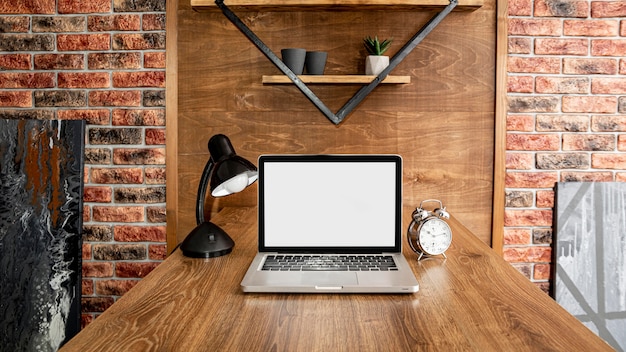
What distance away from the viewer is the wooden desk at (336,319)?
81 cm

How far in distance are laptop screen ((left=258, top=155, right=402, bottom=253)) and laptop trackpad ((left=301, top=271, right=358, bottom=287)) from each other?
195mm

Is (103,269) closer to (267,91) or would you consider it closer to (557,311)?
(267,91)

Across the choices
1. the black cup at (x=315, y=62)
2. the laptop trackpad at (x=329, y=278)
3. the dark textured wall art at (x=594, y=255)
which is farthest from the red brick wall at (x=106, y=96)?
the dark textured wall art at (x=594, y=255)

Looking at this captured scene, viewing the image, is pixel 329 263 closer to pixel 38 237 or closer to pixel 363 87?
pixel 363 87

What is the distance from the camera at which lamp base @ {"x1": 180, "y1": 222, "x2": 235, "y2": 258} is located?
1.33m

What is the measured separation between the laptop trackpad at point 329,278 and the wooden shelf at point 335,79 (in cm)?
102

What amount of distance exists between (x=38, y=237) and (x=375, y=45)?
1.52 meters

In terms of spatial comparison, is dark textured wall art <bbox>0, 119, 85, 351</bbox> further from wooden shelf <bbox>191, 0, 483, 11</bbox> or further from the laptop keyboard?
the laptop keyboard

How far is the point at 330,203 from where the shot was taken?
1354 millimetres

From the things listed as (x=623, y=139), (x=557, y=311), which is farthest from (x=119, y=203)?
(x=623, y=139)

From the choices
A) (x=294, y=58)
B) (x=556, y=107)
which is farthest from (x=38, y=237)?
(x=556, y=107)

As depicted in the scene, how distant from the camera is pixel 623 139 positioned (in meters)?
2.21

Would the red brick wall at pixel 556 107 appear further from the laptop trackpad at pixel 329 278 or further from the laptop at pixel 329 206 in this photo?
the laptop trackpad at pixel 329 278

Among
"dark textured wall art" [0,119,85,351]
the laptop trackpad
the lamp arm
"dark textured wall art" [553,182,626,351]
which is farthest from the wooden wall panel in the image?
the laptop trackpad
